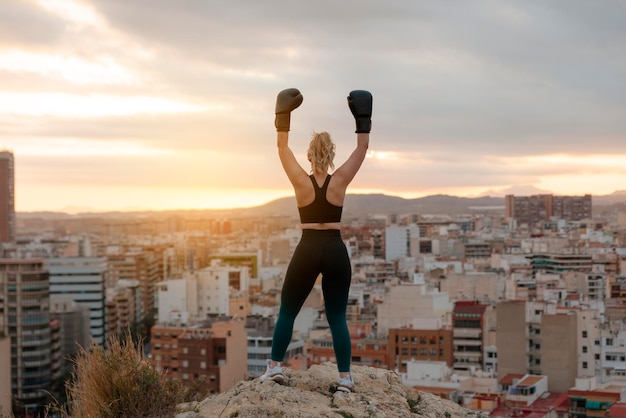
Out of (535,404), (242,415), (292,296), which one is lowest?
(535,404)

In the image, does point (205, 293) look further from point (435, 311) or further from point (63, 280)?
point (435, 311)

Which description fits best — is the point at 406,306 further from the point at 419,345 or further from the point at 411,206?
the point at 411,206

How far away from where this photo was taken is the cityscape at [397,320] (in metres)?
31.2

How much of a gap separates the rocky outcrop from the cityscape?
2458 millimetres

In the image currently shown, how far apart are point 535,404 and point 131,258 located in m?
61.7

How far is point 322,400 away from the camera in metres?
6.30

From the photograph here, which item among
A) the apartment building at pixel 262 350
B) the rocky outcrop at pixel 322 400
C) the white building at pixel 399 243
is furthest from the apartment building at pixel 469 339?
the white building at pixel 399 243

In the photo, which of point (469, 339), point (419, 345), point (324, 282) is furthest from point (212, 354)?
point (324, 282)

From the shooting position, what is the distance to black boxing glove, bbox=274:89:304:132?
Result: 6.66 m

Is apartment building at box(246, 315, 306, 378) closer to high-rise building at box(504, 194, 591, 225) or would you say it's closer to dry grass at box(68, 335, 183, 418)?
dry grass at box(68, 335, 183, 418)

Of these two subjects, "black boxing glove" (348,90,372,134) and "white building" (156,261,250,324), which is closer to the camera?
"black boxing glove" (348,90,372,134)

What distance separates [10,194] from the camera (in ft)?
371

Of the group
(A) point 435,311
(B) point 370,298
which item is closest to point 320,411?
(A) point 435,311

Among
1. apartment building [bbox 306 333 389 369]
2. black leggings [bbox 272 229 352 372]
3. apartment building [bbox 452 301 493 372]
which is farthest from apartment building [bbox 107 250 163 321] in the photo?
black leggings [bbox 272 229 352 372]
